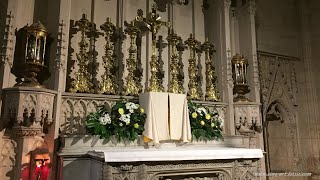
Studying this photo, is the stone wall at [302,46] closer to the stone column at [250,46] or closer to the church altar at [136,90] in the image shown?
the stone column at [250,46]

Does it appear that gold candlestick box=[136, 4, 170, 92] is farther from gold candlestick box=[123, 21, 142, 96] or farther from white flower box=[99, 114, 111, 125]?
white flower box=[99, 114, 111, 125]

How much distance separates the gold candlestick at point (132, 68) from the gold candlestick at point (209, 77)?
124cm

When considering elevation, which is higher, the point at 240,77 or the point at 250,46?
the point at 250,46

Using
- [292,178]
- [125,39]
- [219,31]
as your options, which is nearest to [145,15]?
[125,39]

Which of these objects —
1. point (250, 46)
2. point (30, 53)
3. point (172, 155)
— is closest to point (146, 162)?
point (172, 155)

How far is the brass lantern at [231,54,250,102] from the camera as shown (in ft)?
17.0

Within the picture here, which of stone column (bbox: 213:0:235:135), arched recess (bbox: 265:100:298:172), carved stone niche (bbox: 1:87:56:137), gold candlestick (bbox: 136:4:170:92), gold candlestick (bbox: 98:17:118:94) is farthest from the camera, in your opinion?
arched recess (bbox: 265:100:298:172)

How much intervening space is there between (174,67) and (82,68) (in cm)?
152

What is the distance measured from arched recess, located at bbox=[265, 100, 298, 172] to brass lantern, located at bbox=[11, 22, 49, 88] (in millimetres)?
4579

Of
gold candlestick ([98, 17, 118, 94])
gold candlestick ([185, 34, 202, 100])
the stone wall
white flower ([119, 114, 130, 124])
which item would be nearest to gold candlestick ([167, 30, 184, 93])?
gold candlestick ([185, 34, 202, 100])

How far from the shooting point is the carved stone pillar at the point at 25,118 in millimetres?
3594

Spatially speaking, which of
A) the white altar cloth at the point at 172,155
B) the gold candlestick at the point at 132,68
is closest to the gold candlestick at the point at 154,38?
the gold candlestick at the point at 132,68

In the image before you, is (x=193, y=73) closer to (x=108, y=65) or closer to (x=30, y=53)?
(x=108, y=65)

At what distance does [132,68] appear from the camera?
4734 mm
